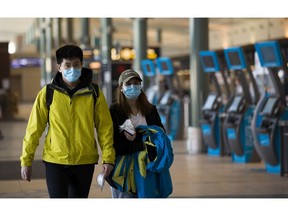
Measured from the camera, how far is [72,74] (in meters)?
5.97

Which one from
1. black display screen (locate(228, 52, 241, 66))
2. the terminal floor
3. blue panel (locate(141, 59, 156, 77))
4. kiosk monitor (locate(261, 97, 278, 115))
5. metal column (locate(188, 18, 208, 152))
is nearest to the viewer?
the terminal floor

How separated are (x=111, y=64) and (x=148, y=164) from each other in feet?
66.9

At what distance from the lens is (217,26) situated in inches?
1784

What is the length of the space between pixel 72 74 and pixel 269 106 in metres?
6.24

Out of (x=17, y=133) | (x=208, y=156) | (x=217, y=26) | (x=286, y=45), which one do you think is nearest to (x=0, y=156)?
(x=208, y=156)

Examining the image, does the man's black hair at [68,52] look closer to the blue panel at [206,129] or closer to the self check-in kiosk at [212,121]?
the self check-in kiosk at [212,121]

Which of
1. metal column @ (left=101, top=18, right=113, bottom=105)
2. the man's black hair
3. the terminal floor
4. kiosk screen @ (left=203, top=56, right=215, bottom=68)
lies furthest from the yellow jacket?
metal column @ (left=101, top=18, right=113, bottom=105)

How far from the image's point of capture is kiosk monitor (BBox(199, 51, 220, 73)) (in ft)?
48.0

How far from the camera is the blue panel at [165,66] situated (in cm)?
1989

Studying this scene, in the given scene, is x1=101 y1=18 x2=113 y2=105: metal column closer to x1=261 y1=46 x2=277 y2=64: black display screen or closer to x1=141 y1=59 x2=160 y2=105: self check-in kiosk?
x1=141 y1=59 x2=160 y2=105: self check-in kiosk

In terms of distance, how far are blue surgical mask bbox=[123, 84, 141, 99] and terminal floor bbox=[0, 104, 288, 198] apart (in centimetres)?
312

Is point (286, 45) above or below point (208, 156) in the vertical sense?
above

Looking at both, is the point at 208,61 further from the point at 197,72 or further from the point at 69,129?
the point at 69,129

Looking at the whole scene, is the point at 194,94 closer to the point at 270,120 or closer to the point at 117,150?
the point at 270,120
